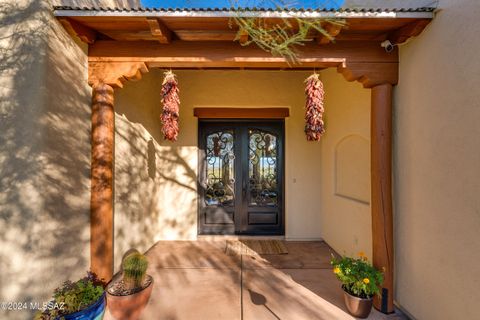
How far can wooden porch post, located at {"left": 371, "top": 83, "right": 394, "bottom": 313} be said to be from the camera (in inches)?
96.0

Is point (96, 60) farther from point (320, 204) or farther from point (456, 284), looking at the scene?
point (320, 204)

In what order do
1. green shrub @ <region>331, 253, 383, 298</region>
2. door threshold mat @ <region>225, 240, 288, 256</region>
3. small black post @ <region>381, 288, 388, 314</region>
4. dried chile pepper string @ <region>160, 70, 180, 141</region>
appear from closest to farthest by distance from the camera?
green shrub @ <region>331, 253, 383, 298</region> → small black post @ <region>381, 288, 388, 314</region> → dried chile pepper string @ <region>160, 70, 180, 141</region> → door threshold mat @ <region>225, 240, 288, 256</region>

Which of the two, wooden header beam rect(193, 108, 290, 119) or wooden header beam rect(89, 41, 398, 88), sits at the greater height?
wooden header beam rect(89, 41, 398, 88)

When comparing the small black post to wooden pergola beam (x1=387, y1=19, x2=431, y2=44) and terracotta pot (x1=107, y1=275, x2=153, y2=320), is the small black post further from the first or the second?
wooden pergola beam (x1=387, y1=19, x2=431, y2=44)

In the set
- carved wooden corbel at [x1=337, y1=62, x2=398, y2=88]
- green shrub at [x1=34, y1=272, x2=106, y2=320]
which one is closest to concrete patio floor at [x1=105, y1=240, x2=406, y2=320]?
green shrub at [x1=34, y1=272, x2=106, y2=320]

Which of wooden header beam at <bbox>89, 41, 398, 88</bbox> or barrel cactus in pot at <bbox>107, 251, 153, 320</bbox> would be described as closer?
barrel cactus in pot at <bbox>107, 251, 153, 320</bbox>

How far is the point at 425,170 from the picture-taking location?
2197 millimetres

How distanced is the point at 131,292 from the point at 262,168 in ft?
10.4

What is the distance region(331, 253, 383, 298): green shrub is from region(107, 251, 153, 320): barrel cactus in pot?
2058 mm

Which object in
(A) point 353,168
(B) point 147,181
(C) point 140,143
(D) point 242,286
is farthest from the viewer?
(B) point 147,181

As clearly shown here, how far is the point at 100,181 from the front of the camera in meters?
2.57

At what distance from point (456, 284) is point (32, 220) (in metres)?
3.62

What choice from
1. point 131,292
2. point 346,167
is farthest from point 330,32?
point 131,292

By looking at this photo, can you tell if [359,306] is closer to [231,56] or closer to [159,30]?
[231,56]
